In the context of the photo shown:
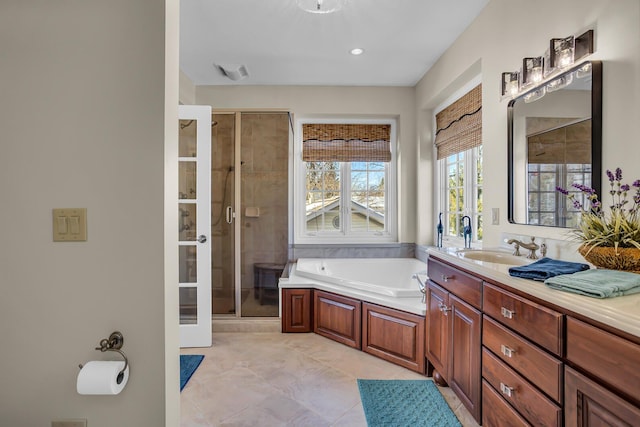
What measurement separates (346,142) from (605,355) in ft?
11.3

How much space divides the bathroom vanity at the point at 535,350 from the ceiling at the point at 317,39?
1790 millimetres

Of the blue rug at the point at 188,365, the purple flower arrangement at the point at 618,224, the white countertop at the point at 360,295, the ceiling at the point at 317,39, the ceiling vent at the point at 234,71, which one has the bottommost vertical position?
the blue rug at the point at 188,365

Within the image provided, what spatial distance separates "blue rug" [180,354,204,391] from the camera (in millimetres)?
2406

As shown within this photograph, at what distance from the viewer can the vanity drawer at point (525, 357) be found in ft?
3.60

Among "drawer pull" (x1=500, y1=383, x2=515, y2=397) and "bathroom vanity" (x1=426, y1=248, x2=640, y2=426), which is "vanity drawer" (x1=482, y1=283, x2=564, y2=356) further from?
"drawer pull" (x1=500, y1=383, x2=515, y2=397)

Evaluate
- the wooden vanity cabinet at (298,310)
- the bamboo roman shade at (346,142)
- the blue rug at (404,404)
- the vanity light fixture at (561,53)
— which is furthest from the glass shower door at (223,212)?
the vanity light fixture at (561,53)

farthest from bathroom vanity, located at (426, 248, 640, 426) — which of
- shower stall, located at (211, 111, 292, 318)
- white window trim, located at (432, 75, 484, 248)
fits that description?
shower stall, located at (211, 111, 292, 318)

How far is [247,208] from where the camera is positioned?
3.47m

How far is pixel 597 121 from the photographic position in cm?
152
